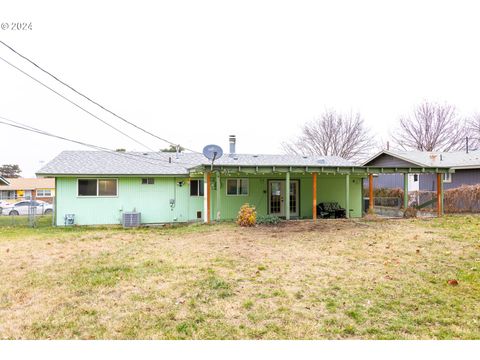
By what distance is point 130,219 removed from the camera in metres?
13.1

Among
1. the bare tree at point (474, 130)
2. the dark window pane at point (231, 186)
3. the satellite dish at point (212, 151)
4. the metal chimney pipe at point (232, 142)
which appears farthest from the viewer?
the bare tree at point (474, 130)

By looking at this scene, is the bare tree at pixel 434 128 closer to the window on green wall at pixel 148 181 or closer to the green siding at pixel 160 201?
the green siding at pixel 160 201

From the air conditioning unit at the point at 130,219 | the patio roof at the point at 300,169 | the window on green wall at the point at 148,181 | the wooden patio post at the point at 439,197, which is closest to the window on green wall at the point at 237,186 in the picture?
the patio roof at the point at 300,169

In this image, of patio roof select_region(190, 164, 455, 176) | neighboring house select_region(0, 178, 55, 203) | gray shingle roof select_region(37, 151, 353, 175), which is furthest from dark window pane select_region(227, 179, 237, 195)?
neighboring house select_region(0, 178, 55, 203)

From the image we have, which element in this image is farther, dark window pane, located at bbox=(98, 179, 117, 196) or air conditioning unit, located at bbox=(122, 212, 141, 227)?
dark window pane, located at bbox=(98, 179, 117, 196)

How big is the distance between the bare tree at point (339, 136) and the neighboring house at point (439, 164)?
769 centimetres

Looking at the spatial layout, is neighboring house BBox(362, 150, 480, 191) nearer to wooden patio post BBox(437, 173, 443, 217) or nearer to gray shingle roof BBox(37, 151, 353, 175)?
wooden patio post BBox(437, 173, 443, 217)

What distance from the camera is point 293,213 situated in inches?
602

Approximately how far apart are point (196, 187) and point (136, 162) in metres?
3.20

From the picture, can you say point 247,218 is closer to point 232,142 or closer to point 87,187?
point 232,142

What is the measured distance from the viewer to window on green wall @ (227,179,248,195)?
14426 millimetres

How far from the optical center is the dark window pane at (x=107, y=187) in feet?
44.5

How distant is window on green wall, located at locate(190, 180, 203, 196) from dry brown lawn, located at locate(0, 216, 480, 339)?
6.06 metres

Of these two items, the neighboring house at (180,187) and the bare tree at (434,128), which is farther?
the bare tree at (434,128)
